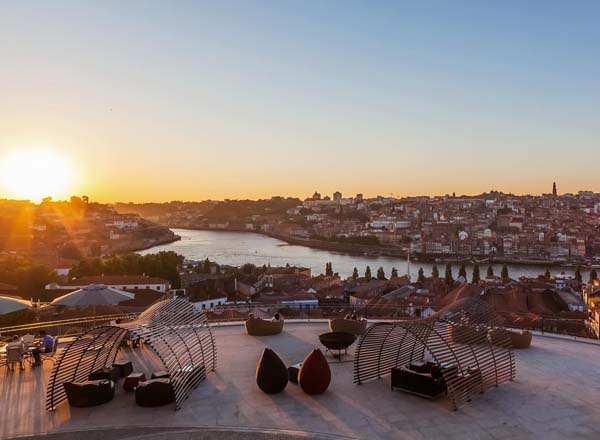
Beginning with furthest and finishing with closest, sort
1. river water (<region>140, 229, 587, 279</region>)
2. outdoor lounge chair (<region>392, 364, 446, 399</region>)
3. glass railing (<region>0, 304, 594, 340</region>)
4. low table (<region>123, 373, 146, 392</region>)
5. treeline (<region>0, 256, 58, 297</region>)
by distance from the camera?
river water (<region>140, 229, 587, 279</region>), treeline (<region>0, 256, 58, 297</region>), glass railing (<region>0, 304, 594, 340</region>), low table (<region>123, 373, 146, 392</region>), outdoor lounge chair (<region>392, 364, 446, 399</region>)

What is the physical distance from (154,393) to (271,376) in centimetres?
105

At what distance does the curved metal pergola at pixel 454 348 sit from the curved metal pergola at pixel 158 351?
5.49 ft

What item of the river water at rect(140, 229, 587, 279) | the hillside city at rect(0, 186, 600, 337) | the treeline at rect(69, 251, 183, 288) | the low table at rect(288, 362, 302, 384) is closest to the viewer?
the low table at rect(288, 362, 302, 384)

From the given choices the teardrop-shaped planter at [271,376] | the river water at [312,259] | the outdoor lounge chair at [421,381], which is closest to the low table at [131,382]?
the teardrop-shaped planter at [271,376]

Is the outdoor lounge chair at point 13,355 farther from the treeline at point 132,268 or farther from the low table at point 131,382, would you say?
the treeline at point 132,268

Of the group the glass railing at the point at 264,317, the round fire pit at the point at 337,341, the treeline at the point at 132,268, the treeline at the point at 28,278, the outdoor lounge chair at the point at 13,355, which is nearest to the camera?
the outdoor lounge chair at the point at 13,355

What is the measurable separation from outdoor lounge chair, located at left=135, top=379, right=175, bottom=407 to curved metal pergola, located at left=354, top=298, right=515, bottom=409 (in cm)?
184

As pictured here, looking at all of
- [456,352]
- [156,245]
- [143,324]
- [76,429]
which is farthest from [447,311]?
[156,245]


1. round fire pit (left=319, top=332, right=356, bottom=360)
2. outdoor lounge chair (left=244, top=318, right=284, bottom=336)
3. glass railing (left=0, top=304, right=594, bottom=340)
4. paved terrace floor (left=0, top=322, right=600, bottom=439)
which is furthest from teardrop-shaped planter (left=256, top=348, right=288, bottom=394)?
glass railing (left=0, top=304, right=594, bottom=340)

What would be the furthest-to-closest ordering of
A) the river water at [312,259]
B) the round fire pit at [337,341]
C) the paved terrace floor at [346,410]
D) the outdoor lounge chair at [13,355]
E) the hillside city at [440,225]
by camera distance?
the hillside city at [440,225], the river water at [312,259], the round fire pit at [337,341], the outdoor lounge chair at [13,355], the paved terrace floor at [346,410]

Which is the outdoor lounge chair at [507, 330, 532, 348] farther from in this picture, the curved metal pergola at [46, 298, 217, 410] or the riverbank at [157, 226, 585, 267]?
the riverbank at [157, 226, 585, 267]

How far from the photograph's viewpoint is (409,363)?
554 cm

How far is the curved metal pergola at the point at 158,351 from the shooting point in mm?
4824

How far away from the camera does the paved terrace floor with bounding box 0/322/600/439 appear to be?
14.0ft
